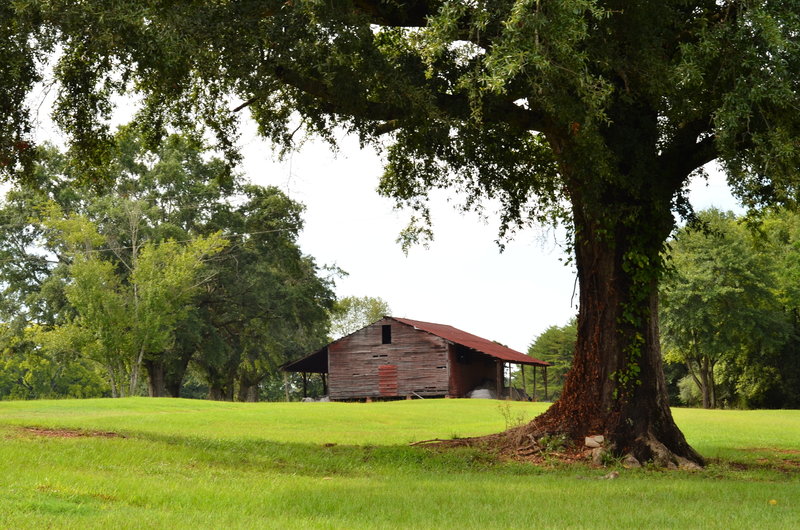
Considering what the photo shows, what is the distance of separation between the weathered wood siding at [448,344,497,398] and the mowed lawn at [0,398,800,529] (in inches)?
1243

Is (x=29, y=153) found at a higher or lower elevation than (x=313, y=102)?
lower

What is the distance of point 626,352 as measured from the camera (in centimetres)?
1506

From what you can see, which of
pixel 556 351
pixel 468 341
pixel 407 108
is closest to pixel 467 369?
pixel 468 341

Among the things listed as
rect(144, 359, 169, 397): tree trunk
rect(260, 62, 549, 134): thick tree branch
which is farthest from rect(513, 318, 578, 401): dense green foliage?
rect(260, 62, 549, 134): thick tree branch

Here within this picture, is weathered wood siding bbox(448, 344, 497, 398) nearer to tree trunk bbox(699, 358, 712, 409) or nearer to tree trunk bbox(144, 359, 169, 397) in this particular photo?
tree trunk bbox(699, 358, 712, 409)

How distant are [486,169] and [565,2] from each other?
8120 millimetres

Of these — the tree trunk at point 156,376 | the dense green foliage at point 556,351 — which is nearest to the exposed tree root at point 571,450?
the tree trunk at point 156,376

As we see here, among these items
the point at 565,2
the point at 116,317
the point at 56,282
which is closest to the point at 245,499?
the point at 565,2

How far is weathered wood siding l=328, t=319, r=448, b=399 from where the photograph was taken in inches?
2012

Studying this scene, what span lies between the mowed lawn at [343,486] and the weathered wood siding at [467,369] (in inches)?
1243

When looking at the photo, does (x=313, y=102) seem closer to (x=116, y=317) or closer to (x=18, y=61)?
(x=18, y=61)

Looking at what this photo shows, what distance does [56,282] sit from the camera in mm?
51969

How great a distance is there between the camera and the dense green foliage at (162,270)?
159ft

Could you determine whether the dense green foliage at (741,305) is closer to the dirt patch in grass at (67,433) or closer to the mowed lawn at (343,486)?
the mowed lawn at (343,486)
